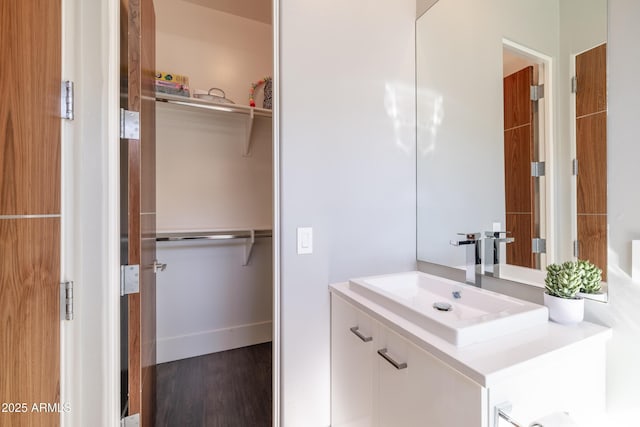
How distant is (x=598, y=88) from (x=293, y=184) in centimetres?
112

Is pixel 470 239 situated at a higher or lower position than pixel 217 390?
higher

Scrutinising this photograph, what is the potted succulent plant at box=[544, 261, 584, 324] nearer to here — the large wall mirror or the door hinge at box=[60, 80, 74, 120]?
the large wall mirror

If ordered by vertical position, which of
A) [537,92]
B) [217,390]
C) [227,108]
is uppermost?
[227,108]

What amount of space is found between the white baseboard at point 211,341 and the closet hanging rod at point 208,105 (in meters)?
1.80

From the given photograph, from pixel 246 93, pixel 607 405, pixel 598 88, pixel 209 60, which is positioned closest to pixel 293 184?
pixel 598 88

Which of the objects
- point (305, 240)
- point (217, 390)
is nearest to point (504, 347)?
point (305, 240)

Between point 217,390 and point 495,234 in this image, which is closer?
point 495,234

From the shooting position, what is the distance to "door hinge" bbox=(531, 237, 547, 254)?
3.59 feet

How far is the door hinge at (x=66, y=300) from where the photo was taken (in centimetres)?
87

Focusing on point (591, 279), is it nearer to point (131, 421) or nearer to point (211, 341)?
point (131, 421)

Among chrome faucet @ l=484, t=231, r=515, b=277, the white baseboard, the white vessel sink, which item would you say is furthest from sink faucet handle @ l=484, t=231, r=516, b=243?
the white baseboard

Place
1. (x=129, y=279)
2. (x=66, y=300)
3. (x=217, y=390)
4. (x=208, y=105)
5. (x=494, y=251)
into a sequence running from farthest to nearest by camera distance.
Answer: (x=208, y=105) < (x=217, y=390) < (x=494, y=251) < (x=129, y=279) < (x=66, y=300)

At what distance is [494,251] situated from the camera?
126cm

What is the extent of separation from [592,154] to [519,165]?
274mm
